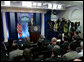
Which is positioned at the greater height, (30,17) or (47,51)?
(30,17)

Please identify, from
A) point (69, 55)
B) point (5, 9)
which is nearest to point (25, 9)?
point (5, 9)

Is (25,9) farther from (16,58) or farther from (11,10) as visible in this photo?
(16,58)

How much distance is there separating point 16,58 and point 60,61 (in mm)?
1300

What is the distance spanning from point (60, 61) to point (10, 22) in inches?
193

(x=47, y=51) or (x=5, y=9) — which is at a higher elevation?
(x=5, y=9)

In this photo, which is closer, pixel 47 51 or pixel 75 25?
pixel 47 51

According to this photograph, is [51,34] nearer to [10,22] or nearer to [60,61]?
[10,22]

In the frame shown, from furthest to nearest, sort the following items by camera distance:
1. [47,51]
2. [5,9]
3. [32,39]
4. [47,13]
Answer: [47,13] < [32,39] < [5,9] < [47,51]

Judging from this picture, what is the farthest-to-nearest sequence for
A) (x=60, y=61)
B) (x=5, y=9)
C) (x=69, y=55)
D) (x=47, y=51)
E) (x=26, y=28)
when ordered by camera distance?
1. (x=26, y=28)
2. (x=5, y=9)
3. (x=47, y=51)
4. (x=69, y=55)
5. (x=60, y=61)

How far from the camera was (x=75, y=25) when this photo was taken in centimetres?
666

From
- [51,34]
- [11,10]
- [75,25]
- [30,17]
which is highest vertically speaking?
[11,10]

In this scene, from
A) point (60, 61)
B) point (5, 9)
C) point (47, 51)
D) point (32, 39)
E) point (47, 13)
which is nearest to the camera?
point (60, 61)

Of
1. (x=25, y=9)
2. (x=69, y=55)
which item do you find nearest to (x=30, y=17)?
(x=25, y=9)

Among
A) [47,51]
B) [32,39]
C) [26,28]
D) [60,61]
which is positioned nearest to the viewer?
[60,61]
